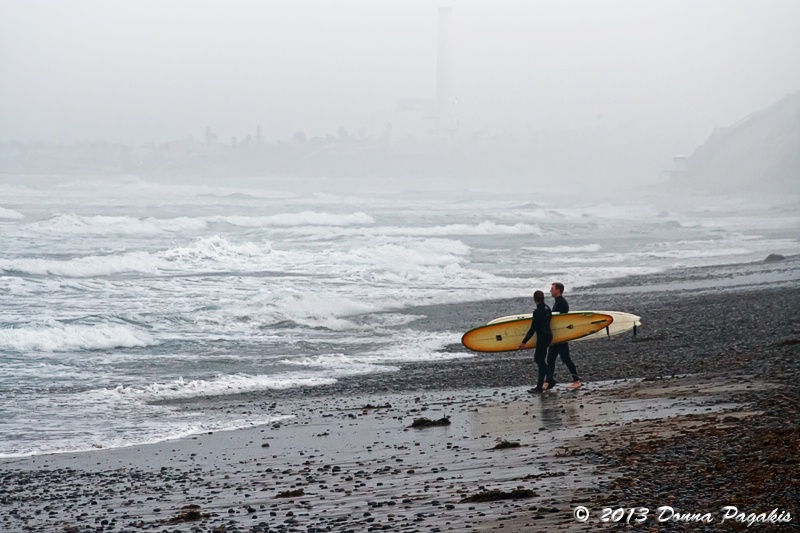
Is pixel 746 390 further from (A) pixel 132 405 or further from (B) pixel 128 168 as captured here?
(B) pixel 128 168

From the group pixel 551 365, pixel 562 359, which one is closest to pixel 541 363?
pixel 551 365

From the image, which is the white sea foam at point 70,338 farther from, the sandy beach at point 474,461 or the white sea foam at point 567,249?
the white sea foam at point 567,249

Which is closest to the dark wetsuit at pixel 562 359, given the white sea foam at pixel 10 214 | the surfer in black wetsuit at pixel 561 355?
the surfer in black wetsuit at pixel 561 355

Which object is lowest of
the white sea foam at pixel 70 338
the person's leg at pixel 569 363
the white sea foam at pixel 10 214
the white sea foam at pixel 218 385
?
the white sea foam at pixel 218 385

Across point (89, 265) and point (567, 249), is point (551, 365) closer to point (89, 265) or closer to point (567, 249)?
point (89, 265)

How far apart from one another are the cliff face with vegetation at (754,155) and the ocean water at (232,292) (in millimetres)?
90017

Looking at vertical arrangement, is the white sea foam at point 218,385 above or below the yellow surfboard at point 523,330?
below

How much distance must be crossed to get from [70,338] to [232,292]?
8807 mm

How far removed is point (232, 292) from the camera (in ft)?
90.0

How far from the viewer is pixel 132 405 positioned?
13.2m

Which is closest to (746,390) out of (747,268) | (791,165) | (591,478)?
(591,478)

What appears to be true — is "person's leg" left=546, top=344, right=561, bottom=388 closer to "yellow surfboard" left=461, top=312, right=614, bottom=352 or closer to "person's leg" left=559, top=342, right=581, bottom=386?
"person's leg" left=559, top=342, right=581, bottom=386

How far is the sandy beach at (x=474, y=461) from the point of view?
6.70 metres

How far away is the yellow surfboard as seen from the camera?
44.6ft
